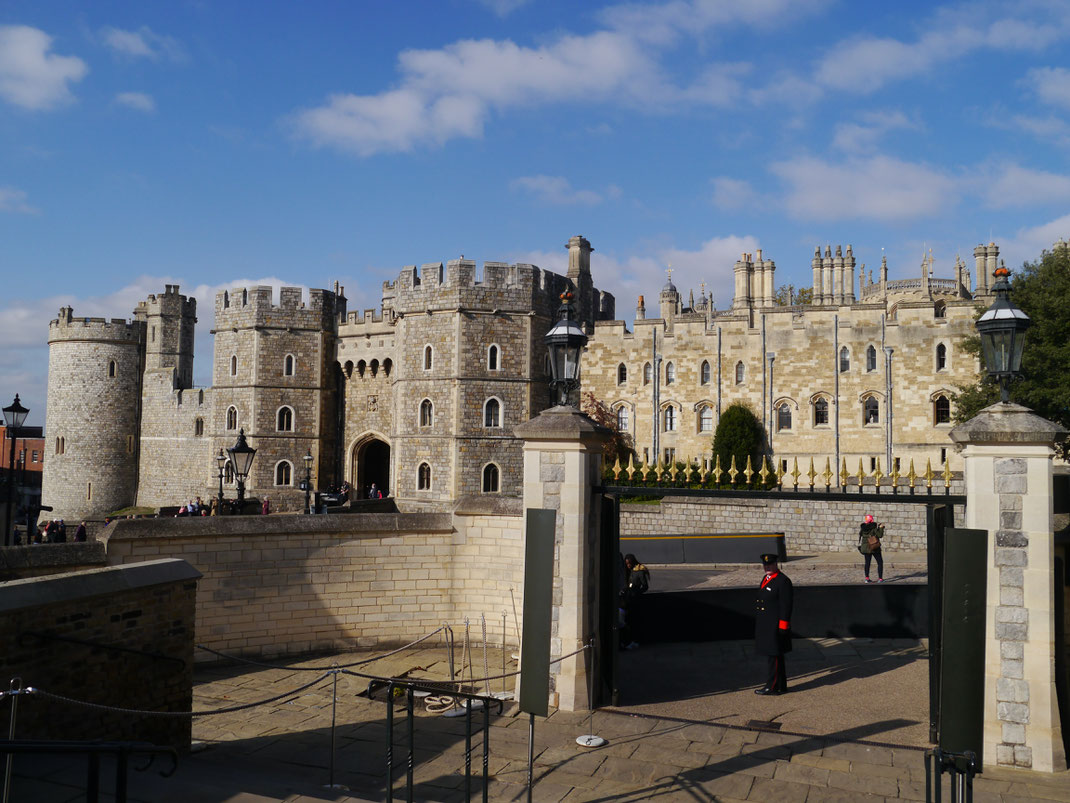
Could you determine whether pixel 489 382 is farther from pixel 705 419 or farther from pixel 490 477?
pixel 705 419

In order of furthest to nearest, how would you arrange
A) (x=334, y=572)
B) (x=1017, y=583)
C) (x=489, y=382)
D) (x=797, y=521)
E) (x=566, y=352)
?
(x=489, y=382)
(x=797, y=521)
(x=334, y=572)
(x=566, y=352)
(x=1017, y=583)

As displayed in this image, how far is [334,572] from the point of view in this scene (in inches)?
481

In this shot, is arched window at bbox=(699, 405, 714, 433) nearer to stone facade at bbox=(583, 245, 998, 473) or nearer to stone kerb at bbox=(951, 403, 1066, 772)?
stone facade at bbox=(583, 245, 998, 473)

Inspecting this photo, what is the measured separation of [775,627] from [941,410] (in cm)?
2577

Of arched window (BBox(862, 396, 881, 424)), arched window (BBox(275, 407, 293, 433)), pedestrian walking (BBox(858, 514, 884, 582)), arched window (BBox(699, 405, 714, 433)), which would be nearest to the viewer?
pedestrian walking (BBox(858, 514, 884, 582))

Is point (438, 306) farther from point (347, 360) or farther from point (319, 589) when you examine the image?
point (319, 589)

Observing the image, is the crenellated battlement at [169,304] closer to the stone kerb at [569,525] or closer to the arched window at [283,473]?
the arched window at [283,473]

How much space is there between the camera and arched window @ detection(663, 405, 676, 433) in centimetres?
3522

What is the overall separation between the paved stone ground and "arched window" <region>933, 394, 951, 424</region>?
924 inches

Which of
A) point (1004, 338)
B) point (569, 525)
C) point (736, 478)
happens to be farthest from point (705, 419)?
point (1004, 338)

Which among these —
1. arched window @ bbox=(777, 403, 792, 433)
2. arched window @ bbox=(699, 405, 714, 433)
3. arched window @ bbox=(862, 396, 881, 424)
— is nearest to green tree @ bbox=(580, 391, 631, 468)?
arched window @ bbox=(699, 405, 714, 433)

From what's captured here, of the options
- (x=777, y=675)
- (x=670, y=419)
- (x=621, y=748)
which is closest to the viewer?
(x=621, y=748)

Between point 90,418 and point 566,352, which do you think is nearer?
point 566,352

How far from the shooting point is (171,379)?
44531mm
